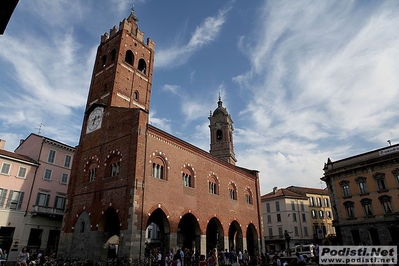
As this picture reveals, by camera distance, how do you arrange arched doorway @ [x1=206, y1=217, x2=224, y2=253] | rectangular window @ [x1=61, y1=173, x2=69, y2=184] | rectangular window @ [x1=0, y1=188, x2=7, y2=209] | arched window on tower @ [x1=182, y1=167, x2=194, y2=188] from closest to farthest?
arched window on tower @ [x1=182, y1=167, x2=194, y2=188], rectangular window @ [x1=0, y1=188, x2=7, y2=209], arched doorway @ [x1=206, y1=217, x2=224, y2=253], rectangular window @ [x1=61, y1=173, x2=69, y2=184]

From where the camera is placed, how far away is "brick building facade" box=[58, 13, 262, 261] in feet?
64.3

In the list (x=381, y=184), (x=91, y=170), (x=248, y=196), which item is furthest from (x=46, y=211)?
(x=381, y=184)

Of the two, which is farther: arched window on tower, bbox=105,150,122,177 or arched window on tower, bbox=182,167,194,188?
arched window on tower, bbox=182,167,194,188

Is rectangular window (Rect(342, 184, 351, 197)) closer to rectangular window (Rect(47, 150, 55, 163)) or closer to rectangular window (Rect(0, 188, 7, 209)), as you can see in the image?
rectangular window (Rect(47, 150, 55, 163))

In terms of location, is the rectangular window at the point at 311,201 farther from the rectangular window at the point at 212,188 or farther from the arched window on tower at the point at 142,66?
the arched window on tower at the point at 142,66

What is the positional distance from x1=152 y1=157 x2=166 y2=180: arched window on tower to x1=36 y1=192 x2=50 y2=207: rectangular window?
15680 millimetres

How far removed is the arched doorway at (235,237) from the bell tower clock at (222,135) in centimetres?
1798

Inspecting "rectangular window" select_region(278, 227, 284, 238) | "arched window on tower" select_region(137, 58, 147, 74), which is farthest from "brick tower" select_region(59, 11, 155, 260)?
"rectangular window" select_region(278, 227, 284, 238)

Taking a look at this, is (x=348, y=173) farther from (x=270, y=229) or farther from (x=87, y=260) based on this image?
(x=87, y=260)

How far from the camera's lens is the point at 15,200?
85.6 ft

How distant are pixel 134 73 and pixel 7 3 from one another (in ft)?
77.1

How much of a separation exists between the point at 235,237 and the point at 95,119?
860 inches

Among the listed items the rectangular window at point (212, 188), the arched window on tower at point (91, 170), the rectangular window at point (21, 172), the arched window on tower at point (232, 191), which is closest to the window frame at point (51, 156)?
the rectangular window at point (21, 172)

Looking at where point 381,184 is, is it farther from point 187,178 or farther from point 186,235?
point 186,235
